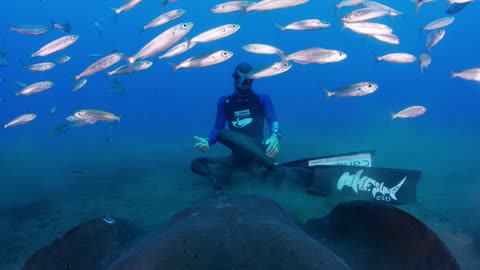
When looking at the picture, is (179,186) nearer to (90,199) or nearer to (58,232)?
(90,199)

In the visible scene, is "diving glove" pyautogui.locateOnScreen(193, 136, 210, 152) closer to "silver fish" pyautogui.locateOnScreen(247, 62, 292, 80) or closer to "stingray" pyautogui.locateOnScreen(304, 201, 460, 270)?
"silver fish" pyautogui.locateOnScreen(247, 62, 292, 80)

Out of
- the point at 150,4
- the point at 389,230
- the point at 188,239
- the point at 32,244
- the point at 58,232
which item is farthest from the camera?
the point at 150,4

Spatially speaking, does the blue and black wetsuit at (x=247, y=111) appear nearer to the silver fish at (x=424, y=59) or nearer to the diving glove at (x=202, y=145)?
the diving glove at (x=202, y=145)

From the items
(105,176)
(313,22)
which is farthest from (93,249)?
(105,176)

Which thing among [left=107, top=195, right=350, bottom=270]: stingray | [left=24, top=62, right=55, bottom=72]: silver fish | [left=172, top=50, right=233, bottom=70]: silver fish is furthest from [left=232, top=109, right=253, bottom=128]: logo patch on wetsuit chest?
[left=107, top=195, right=350, bottom=270]: stingray

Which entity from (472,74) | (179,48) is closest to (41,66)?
(179,48)

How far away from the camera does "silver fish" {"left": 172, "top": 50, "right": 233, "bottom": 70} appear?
5996 millimetres

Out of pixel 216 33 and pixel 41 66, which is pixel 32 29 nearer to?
pixel 41 66

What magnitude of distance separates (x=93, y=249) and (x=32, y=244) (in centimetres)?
303

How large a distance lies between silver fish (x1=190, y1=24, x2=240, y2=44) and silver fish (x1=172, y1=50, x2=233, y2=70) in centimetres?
35

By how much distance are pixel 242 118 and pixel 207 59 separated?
2.38 meters

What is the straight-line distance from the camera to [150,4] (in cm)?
6694

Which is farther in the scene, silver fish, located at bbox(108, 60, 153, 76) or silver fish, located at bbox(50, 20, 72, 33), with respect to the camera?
silver fish, located at bbox(50, 20, 72, 33)

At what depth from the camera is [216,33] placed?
20.0ft
